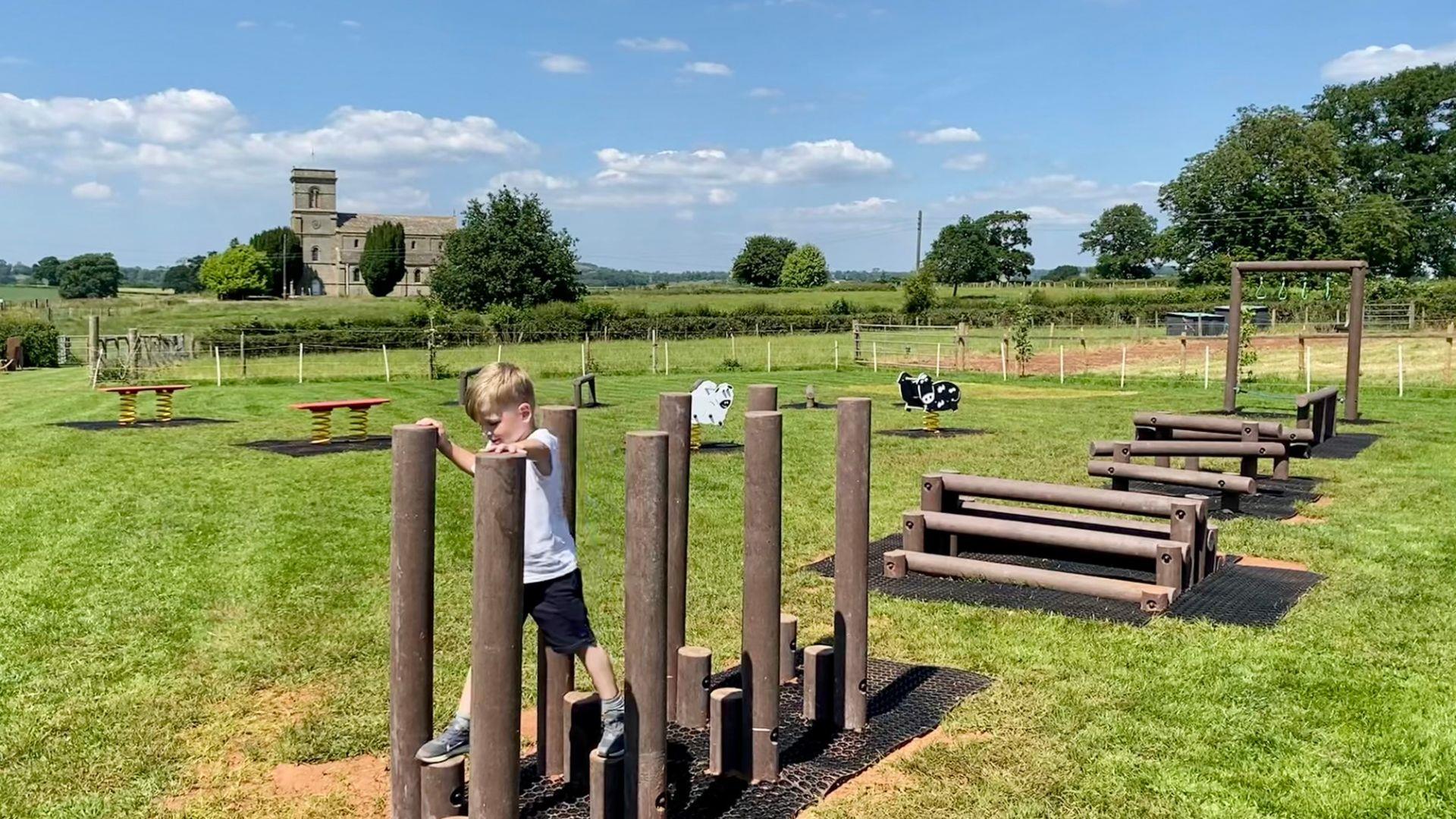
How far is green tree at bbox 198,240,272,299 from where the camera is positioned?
117 metres

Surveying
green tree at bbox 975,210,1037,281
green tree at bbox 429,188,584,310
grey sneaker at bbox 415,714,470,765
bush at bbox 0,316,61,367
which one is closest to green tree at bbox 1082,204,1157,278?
green tree at bbox 975,210,1037,281

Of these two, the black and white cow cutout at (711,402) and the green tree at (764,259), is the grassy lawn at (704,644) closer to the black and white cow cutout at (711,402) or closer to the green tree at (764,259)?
the black and white cow cutout at (711,402)

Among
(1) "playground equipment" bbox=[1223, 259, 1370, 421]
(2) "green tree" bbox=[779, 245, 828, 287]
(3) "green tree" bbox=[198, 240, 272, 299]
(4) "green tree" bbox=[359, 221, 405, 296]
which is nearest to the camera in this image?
A: (1) "playground equipment" bbox=[1223, 259, 1370, 421]

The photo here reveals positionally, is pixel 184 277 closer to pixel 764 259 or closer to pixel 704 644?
pixel 764 259

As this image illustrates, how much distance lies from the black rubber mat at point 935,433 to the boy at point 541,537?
13462mm

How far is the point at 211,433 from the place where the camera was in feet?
55.7

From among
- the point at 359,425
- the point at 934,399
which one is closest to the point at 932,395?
the point at 934,399

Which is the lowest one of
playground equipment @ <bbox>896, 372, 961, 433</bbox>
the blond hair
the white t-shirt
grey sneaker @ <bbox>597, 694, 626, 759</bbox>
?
grey sneaker @ <bbox>597, 694, 626, 759</bbox>

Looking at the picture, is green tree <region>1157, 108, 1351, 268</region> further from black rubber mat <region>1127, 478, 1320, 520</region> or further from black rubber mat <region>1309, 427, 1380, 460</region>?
black rubber mat <region>1127, 478, 1320, 520</region>

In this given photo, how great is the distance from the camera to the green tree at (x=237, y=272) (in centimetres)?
11725

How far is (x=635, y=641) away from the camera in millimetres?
3938

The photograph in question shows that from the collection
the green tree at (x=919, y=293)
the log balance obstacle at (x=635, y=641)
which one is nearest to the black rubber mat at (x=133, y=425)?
the log balance obstacle at (x=635, y=641)

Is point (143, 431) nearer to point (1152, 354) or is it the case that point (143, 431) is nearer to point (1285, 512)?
point (1285, 512)

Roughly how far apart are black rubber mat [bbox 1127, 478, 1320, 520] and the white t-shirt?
7.89m
